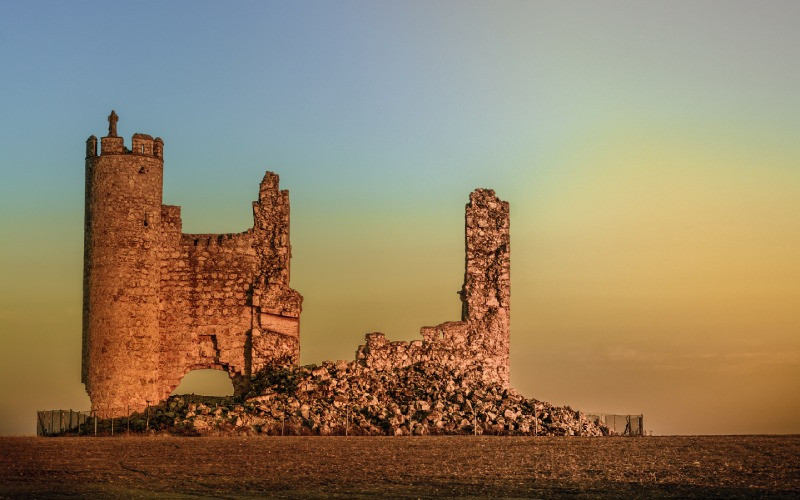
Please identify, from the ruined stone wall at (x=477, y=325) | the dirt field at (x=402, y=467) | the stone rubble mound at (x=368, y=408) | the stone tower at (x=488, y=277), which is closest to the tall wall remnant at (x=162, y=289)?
the stone rubble mound at (x=368, y=408)

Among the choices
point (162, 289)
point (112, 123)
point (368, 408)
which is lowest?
point (368, 408)

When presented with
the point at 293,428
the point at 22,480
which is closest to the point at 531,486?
the point at 22,480

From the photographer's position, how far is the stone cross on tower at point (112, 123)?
30.1 meters

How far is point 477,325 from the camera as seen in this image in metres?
30.6

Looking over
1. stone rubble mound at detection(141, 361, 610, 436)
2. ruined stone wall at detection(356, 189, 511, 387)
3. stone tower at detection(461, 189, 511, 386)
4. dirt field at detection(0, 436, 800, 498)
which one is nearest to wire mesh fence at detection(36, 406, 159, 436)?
stone rubble mound at detection(141, 361, 610, 436)

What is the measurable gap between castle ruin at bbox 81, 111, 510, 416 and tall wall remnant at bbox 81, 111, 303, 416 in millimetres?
24

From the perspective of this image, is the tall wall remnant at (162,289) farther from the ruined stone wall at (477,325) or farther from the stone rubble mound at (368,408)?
the ruined stone wall at (477,325)

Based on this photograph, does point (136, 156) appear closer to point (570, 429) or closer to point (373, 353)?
point (373, 353)

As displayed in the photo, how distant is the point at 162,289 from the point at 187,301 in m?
0.65

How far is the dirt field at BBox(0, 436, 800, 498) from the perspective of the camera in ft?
56.6

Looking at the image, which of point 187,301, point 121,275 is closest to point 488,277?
point 187,301

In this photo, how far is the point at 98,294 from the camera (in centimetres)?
2958

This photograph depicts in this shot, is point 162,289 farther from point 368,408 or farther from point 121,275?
point 368,408

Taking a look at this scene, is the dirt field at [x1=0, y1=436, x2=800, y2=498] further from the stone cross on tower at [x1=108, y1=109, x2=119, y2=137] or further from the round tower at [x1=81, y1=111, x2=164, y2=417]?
the stone cross on tower at [x1=108, y1=109, x2=119, y2=137]
